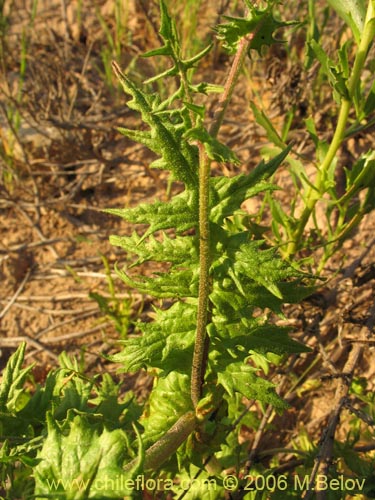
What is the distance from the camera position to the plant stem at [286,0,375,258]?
1.63 meters

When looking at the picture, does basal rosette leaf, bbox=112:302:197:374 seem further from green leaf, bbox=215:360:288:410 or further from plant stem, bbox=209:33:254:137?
plant stem, bbox=209:33:254:137

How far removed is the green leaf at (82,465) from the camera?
986mm

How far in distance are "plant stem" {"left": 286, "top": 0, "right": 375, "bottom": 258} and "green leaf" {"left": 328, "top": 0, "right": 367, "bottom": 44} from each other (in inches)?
1.7

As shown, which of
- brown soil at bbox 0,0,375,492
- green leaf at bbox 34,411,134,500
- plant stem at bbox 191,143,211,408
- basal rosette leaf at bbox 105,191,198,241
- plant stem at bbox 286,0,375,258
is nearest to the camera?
green leaf at bbox 34,411,134,500

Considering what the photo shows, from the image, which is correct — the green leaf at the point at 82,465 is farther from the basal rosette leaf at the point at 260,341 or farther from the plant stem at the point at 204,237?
the basal rosette leaf at the point at 260,341

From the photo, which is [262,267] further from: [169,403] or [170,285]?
[169,403]

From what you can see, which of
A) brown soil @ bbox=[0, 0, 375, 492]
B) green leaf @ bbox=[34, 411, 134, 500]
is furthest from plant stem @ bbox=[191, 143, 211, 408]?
brown soil @ bbox=[0, 0, 375, 492]

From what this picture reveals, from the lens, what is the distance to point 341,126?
1784 mm

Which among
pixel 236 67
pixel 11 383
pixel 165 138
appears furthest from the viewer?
pixel 11 383

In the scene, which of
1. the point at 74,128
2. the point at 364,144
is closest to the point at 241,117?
the point at 364,144

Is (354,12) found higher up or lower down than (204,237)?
higher up

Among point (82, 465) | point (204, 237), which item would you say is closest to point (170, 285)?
point (204, 237)

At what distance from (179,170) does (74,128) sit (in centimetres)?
201

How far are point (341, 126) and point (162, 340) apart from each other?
1.03 m
